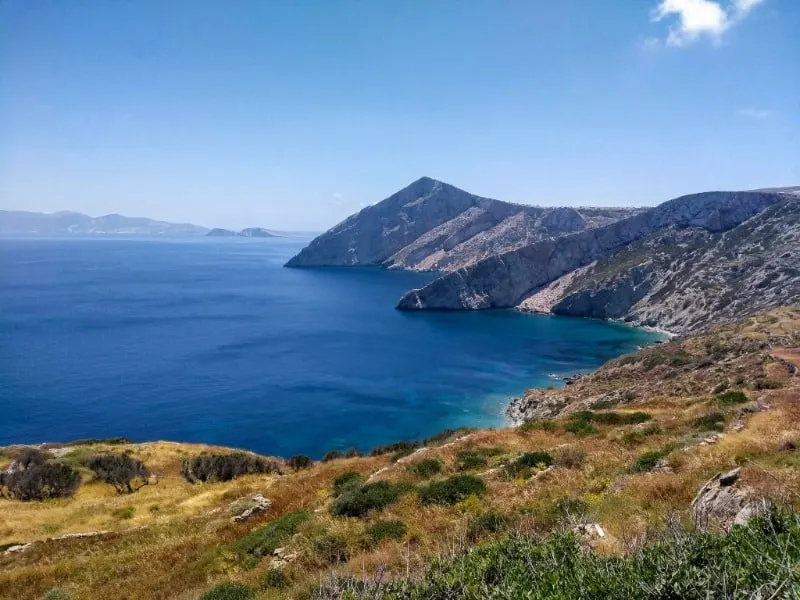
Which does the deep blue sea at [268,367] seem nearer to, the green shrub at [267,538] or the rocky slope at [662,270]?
the rocky slope at [662,270]

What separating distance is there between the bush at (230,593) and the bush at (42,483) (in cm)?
2671

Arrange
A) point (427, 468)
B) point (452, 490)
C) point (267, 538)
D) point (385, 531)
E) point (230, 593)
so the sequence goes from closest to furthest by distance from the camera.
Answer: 1. point (230, 593)
2. point (385, 531)
3. point (267, 538)
4. point (452, 490)
5. point (427, 468)

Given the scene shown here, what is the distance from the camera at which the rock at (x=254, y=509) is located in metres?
19.3

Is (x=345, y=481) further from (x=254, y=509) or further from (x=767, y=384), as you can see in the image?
Result: (x=767, y=384)

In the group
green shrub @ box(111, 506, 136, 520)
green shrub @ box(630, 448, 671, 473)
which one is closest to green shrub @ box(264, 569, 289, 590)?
green shrub @ box(630, 448, 671, 473)

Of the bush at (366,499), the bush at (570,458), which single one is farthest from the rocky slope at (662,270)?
the bush at (366,499)

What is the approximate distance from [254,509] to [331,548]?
24.7 feet

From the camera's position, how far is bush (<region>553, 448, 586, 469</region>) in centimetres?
1767

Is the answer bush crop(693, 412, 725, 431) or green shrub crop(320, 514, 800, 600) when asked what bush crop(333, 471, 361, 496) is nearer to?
green shrub crop(320, 514, 800, 600)

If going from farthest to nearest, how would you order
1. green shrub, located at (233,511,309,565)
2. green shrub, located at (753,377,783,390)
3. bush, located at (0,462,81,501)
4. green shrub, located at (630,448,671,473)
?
bush, located at (0,462,81,501), green shrub, located at (753,377,783,390), green shrub, located at (630,448,671,473), green shrub, located at (233,511,309,565)

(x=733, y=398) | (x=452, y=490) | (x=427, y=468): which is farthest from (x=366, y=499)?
(x=733, y=398)

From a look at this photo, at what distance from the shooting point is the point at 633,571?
6656mm

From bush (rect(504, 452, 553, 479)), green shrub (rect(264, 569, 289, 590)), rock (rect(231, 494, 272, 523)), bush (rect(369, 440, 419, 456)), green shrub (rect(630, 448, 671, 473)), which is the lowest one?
bush (rect(369, 440, 419, 456))

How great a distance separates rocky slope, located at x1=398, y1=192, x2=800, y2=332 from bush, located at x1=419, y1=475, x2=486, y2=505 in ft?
391
